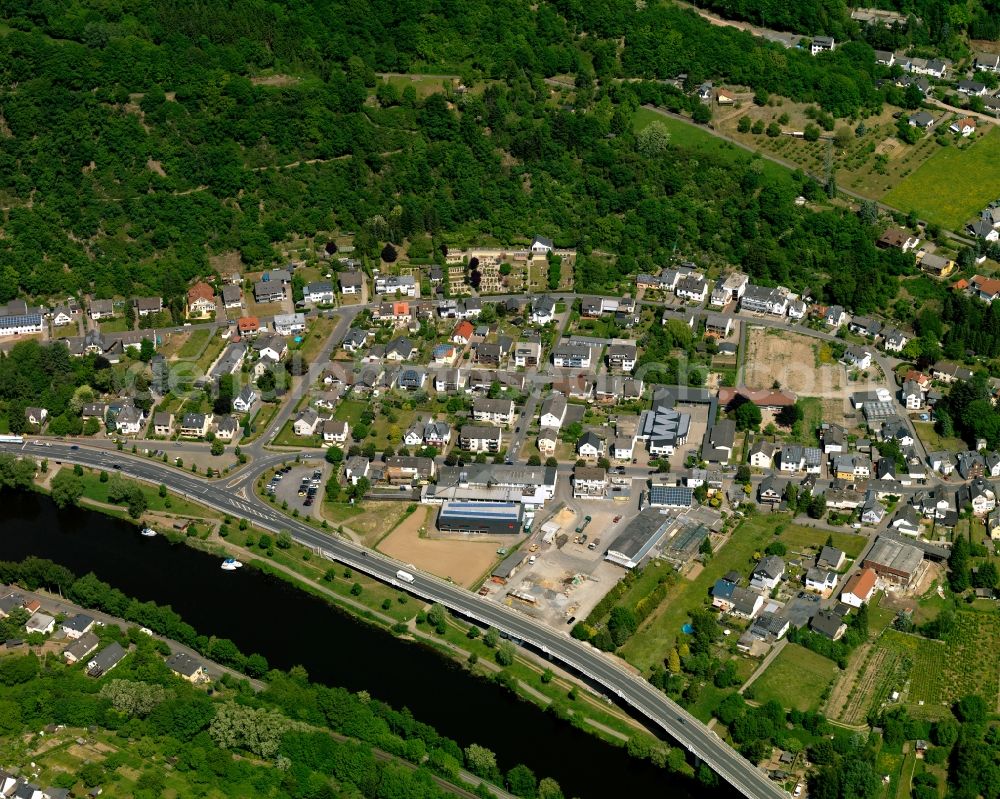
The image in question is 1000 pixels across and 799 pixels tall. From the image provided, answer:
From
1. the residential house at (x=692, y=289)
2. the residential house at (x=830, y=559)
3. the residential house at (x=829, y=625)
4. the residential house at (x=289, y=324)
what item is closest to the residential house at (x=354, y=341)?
the residential house at (x=289, y=324)

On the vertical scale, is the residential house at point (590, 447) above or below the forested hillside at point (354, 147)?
below

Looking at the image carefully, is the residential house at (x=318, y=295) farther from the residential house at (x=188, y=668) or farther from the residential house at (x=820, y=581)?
the residential house at (x=820, y=581)

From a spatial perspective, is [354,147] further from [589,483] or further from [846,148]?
[589,483]

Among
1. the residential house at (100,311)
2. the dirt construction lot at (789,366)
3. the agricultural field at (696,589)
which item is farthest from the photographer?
the residential house at (100,311)

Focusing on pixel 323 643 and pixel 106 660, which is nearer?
pixel 106 660

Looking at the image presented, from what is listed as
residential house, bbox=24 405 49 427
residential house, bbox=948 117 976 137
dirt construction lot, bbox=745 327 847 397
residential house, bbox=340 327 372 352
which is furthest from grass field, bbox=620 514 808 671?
residential house, bbox=948 117 976 137

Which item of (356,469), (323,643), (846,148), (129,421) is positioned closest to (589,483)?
(356,469)

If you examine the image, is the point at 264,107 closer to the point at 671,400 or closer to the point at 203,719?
the point at 671,400

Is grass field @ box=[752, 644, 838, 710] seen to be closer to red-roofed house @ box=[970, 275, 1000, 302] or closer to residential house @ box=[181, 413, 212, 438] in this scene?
residential house @ box=[181, 413, 212, 438]
